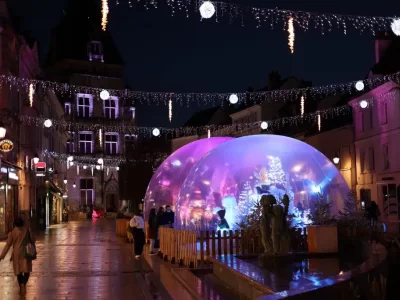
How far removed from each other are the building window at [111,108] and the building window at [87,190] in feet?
26.8

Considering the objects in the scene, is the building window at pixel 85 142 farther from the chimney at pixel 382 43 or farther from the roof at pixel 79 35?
the chimney at pixel 382 43

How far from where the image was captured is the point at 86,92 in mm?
78188

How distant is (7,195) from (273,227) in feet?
78.0

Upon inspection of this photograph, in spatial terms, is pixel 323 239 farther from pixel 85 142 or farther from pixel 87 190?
pixel 85 142

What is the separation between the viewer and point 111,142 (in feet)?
265

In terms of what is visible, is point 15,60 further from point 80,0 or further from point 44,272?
point 80,0

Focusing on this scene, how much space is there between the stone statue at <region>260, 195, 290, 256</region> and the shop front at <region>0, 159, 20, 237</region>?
20337 millimetres

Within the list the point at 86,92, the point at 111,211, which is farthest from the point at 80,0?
the point at 111,211

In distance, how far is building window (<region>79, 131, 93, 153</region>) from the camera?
79.4m

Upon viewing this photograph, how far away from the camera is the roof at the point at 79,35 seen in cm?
7781

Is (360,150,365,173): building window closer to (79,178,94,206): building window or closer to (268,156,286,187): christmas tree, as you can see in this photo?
(268,156,286,187): christmas tree

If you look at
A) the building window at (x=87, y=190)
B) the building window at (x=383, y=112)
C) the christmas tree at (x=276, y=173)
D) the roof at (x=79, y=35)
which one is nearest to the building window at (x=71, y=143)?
the building window at (x=87, y=190)

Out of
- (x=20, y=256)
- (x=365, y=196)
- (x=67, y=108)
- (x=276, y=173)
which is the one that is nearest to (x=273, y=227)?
(x=20, y=256)

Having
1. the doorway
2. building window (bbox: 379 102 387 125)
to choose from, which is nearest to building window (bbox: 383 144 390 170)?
the doorway
